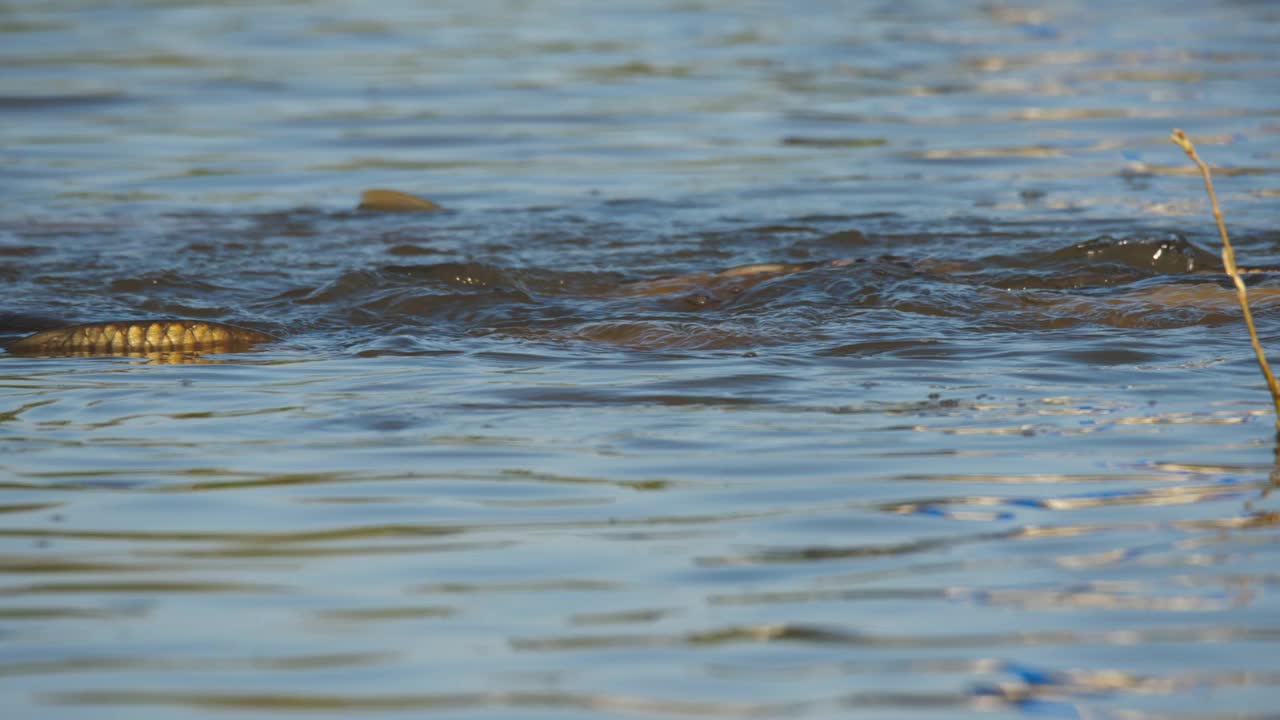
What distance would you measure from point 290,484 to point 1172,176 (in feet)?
24.8

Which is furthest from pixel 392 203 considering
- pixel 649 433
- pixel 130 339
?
pixel 649 433

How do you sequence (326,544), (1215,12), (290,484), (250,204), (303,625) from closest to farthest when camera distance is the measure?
(303,625), (326,544), (290,484), (250,204), (1215,12)

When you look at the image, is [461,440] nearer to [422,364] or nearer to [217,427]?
[217,427]

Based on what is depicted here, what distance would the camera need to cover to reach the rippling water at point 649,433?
2900 millimetres

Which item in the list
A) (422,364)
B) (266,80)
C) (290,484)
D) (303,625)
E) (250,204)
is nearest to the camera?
(303,625)

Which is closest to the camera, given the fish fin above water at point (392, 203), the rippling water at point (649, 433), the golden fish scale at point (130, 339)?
the rippling water at point (649, 433)

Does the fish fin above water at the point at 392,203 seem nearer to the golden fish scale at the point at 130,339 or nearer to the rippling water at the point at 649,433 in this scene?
the rippling water at the point at 649,433

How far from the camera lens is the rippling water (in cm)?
290

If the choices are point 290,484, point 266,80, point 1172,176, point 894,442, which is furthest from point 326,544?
point 266,80

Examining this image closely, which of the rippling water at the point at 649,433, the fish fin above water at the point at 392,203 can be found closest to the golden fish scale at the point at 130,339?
the rippling water at the point at 649,433

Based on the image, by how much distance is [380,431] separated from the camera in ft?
14.8

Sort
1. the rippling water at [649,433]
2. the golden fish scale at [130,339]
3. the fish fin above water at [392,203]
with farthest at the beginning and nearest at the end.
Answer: the fish fin above water at [392,203], the golden fish scale at [130,339], the rippling water at [649,433]

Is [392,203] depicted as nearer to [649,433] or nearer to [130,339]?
[130,339]

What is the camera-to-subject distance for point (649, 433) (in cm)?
444
